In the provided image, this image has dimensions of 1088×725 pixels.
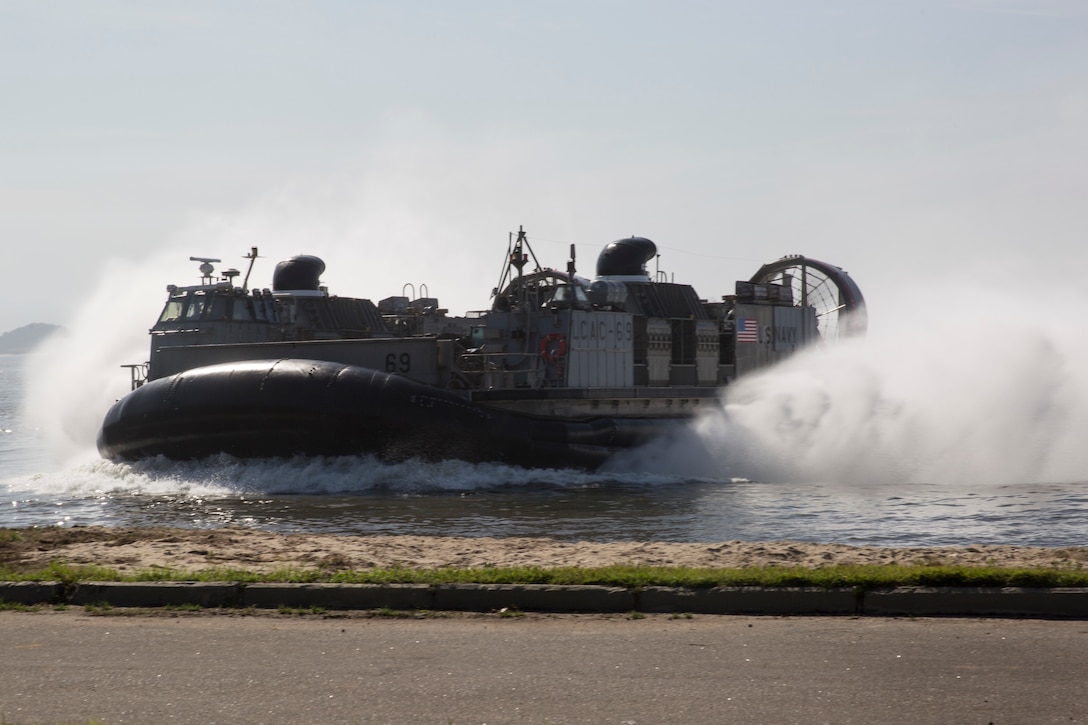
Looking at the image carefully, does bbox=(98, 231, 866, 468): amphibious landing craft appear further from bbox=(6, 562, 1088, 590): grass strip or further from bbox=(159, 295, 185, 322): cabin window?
bbox=(6, 562, 1088, 590): grass strip

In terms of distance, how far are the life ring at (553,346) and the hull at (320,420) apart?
1415 millimetres

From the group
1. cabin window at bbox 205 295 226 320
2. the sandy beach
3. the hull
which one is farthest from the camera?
cabin window at bbox 205 295 226 320

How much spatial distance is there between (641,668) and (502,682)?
21.4 inches

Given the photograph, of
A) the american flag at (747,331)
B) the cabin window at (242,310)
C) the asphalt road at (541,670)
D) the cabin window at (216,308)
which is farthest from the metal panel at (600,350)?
the asphalt road at (541,670)

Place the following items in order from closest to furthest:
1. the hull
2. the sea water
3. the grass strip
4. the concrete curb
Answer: the concrete curb < the grass strip < the sea water < the hull

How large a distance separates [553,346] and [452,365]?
1.79m

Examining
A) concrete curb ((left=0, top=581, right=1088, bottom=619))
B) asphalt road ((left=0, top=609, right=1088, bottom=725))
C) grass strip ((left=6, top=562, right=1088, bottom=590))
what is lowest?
asphalt road ((left=0, top=609, right=1088, bottom=725))

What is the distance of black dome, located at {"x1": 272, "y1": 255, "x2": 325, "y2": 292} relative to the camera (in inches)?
853

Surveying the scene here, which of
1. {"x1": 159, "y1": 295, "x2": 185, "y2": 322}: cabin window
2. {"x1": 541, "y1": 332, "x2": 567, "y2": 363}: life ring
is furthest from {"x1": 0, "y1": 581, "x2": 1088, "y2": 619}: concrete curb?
{"x1": 159, "y1": 295, "x2": 185, "y2": 322}: cabin window

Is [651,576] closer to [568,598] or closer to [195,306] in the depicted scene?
[568,598]

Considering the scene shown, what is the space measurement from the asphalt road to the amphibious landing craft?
9.40m

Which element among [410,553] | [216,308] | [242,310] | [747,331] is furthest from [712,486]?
[216,308]

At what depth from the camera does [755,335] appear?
20.8 metres

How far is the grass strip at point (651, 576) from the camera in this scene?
5504 mm
